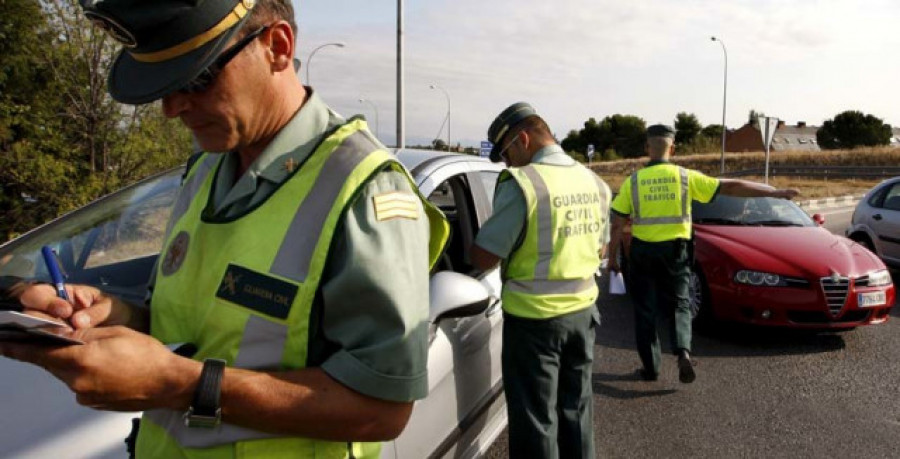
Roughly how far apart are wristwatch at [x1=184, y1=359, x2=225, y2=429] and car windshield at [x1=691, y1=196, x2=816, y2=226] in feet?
20.5

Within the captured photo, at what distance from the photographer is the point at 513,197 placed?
2.82 metres

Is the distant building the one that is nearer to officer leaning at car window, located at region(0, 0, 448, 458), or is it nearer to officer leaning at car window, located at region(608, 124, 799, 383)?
officer leaning at car window, located at region(608, 124, 799, 383)

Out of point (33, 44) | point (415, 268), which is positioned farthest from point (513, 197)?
point (33, 44)

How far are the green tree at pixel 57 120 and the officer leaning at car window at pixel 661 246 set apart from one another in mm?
4874

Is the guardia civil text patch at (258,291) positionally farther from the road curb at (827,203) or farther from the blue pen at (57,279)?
the road curb at (827,203)

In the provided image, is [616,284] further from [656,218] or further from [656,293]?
[656,218]

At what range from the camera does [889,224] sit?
8.32 metres

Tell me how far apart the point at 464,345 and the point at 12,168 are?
539cm

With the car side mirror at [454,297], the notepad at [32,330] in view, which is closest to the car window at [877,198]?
the car side mirror at [454,297]

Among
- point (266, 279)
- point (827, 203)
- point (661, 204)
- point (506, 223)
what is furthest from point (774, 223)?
point (827, 203)

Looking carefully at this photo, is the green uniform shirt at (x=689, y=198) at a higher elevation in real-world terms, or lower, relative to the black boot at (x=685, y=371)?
higher

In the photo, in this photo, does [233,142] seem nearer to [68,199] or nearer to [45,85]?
[68,199]

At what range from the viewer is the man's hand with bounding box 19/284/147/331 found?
3.85 ft

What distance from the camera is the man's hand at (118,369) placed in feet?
3.10
